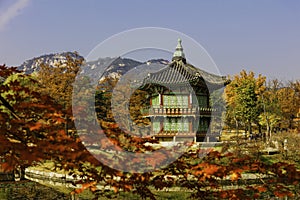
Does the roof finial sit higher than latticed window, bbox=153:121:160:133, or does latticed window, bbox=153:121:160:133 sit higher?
the roof finial

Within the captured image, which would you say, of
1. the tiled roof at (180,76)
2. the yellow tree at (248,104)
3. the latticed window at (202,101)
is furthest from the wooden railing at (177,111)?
the yellow tree at (248,104)

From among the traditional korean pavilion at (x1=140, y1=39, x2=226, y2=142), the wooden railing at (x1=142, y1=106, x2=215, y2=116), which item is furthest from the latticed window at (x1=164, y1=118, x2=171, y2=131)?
the wooden railing at (x1=142, y1=106, x2=215, y2=116)

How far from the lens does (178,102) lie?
65.6ft

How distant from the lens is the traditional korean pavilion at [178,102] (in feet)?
64.8

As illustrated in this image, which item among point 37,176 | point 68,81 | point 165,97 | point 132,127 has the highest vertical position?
point 68,81

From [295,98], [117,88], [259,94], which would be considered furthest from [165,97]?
[295,98]

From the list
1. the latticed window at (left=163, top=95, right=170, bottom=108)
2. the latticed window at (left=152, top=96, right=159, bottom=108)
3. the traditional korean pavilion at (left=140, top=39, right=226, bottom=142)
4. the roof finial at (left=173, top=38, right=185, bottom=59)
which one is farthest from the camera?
the roof finial at (left=173, top=38, right=185, bottom=59)

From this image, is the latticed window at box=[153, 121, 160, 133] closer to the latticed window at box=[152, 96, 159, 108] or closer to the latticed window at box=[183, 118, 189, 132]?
the latticed window at box=[152, 96, 159, 108]

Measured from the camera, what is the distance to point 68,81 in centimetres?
2675

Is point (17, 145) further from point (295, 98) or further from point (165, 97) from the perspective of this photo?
point (295, 98)

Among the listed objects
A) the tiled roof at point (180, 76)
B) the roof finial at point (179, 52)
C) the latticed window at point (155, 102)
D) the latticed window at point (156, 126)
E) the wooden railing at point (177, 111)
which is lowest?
the latticed window at point (156, 126)

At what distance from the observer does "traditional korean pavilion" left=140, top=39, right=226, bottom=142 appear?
778 inches

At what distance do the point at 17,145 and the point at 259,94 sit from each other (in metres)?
30.4

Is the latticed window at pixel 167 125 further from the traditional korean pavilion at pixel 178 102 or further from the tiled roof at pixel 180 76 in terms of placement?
the tiled roof at pixel 180 76
